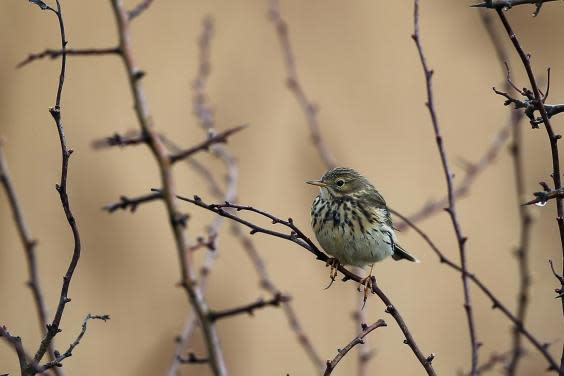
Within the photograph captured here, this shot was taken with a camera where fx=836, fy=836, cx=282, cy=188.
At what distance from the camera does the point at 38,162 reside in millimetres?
5016

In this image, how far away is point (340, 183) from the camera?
384cm

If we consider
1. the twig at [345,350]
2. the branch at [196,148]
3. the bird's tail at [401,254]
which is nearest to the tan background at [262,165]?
the bird's tail at [401,254]

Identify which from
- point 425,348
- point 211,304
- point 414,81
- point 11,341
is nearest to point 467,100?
point 414,81

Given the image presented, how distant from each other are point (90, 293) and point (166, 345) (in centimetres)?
61

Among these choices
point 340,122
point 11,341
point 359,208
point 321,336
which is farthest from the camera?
point 340,122

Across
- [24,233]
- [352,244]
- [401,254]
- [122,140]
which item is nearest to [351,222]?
[352,244]

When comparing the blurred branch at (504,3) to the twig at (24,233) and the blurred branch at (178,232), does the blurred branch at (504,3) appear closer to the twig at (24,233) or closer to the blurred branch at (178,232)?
the blurred branch at (178,232)

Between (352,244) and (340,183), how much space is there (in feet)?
1.36

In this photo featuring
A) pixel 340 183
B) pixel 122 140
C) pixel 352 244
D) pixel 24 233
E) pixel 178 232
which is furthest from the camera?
pixel 340 183

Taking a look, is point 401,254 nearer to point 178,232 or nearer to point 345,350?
point 345,350

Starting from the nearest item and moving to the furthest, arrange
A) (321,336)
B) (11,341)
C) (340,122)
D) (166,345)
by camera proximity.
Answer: (11,341) < (166,345) < (321,336) < (340,122)

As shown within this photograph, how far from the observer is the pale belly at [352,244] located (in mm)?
3514

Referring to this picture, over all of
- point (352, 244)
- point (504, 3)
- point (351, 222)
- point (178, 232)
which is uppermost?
point (351, 222)

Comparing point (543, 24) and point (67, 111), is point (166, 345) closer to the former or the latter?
point (67, 111)
